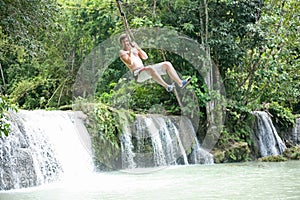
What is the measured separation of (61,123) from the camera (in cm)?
1118

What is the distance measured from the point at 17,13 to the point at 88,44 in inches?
406

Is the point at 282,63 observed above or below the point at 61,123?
above

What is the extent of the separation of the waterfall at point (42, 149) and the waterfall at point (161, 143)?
146cm

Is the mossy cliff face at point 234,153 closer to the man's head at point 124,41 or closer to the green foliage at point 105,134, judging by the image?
the green foliage at point 105,134

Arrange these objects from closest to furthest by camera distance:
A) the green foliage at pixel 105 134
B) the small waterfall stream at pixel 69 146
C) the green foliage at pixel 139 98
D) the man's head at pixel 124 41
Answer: the man's head at pixel 124 41 < the small waterfall stream at pixel 69 146 < the green foliage at pixel 105 134 < the green foliage at pixel 139 98

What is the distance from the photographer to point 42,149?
9922 mm

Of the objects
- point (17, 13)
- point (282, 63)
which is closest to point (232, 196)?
point (17, 13)

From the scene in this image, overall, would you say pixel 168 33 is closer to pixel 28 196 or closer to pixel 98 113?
pixel 98 113

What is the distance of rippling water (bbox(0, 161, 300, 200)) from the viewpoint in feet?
24.1

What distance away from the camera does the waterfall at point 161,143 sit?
1261 centimetres

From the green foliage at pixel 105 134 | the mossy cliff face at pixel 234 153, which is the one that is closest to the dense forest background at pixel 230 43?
the mossy cliff face at pixel 234 153

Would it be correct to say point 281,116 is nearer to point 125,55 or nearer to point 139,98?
point 139,98

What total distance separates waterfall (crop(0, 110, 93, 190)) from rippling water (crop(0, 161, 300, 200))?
33 cm

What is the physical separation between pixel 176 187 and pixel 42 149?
3.11 metres
